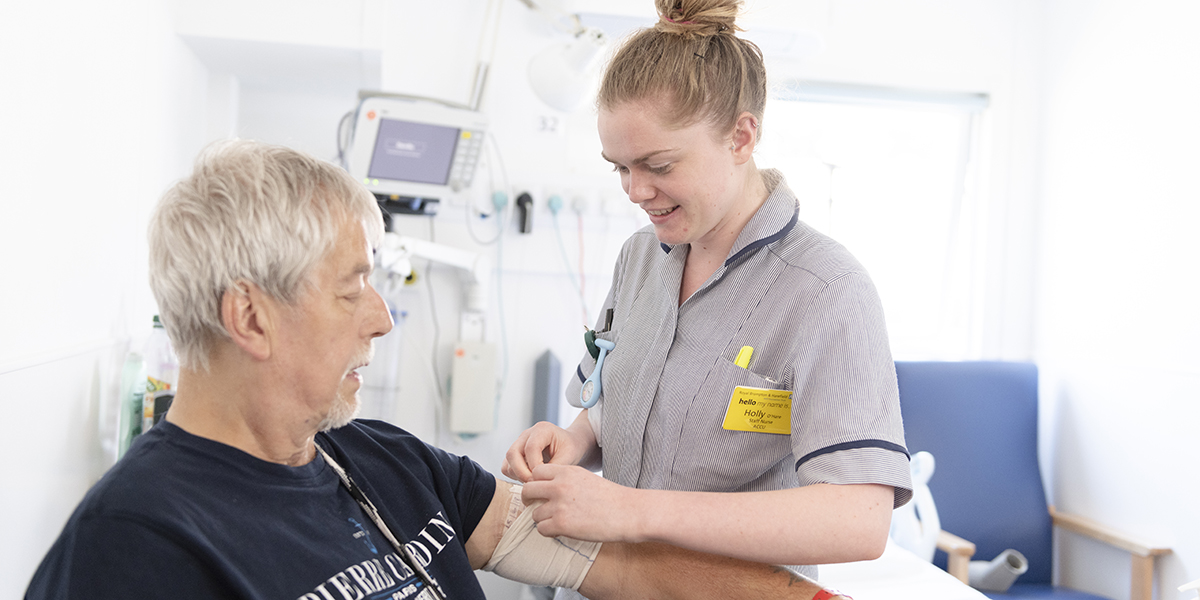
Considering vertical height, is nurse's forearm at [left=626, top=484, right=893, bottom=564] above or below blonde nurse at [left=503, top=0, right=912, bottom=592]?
below

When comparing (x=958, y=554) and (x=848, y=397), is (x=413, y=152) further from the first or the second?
(x=958, y=554)

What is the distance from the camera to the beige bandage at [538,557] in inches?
48.7

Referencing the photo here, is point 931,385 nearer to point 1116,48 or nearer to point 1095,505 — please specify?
point 1095,505

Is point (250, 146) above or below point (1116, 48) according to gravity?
below

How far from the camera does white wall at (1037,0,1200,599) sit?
2.45 metres

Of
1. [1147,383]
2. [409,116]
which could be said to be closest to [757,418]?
[409,116]

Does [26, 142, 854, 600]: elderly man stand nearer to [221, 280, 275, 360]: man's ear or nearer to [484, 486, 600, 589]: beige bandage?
[221, 280, 275, 360]: man's ear

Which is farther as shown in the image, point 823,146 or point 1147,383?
point 823,146

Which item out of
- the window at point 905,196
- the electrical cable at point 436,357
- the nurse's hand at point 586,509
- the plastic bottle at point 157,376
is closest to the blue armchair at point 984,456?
the window at point 905,196

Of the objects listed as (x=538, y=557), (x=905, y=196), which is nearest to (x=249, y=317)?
(x=538, y=557)

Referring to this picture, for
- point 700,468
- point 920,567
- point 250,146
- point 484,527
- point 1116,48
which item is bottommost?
point 920,567

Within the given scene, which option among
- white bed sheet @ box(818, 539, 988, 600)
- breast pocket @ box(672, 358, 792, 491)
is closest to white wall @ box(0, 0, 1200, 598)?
white bed sheet @ box(818, 539, 988, 600)

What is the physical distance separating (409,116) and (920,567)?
190 cm

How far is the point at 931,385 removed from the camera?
2.72 meters
